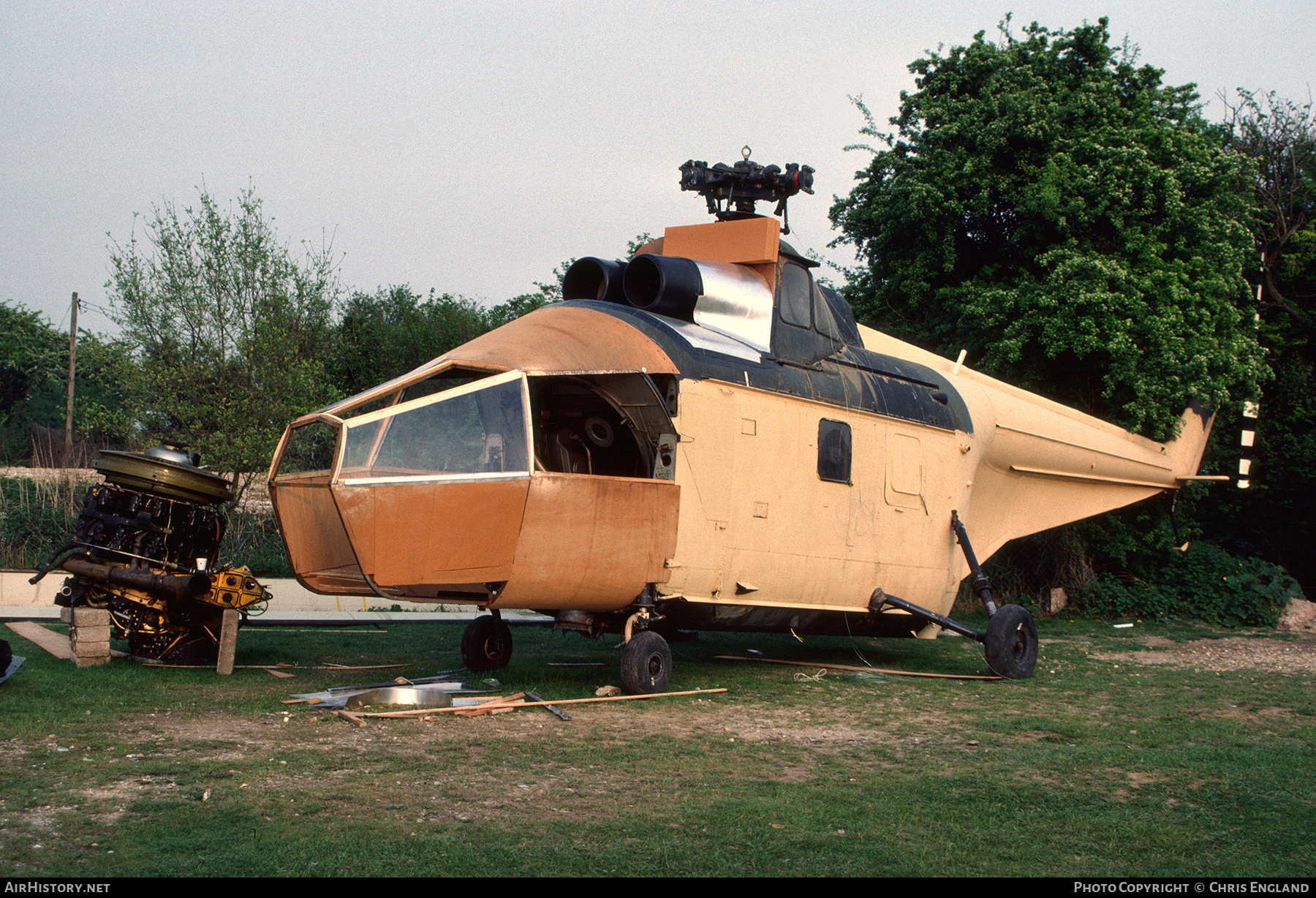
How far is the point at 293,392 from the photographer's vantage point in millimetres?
17750

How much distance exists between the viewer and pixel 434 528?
23.0 feet

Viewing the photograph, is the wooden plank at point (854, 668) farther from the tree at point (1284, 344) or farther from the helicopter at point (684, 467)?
the tree at point (1284, 344)

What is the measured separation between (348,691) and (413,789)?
294 cm

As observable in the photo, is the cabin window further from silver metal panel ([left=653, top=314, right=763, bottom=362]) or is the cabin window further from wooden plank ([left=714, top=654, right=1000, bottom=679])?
wooden plank ([left=714, top=654, right=1000, bottom=679])

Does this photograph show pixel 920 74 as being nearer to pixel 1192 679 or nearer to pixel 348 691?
pixel 1192 679

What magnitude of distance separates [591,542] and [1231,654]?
9.54 metres

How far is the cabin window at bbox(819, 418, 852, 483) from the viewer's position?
9562 mm

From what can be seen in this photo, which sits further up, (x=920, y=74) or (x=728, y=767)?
(x=920, y=74)

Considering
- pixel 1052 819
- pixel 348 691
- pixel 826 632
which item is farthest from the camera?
pixel 826 632

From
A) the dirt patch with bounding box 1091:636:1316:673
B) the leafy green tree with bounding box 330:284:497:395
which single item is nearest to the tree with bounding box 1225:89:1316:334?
the dirt patch with bounding box 1091:636:1316:673

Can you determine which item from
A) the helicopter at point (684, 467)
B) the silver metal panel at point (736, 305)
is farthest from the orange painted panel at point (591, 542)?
the silver metal panel at point (736, 305)

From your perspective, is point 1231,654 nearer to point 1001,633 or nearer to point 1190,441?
point 1190,441

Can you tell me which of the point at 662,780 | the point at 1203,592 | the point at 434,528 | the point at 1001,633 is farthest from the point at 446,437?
the point at 1203,592

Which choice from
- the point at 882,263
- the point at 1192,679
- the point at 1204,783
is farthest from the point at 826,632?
the point at 882,263
